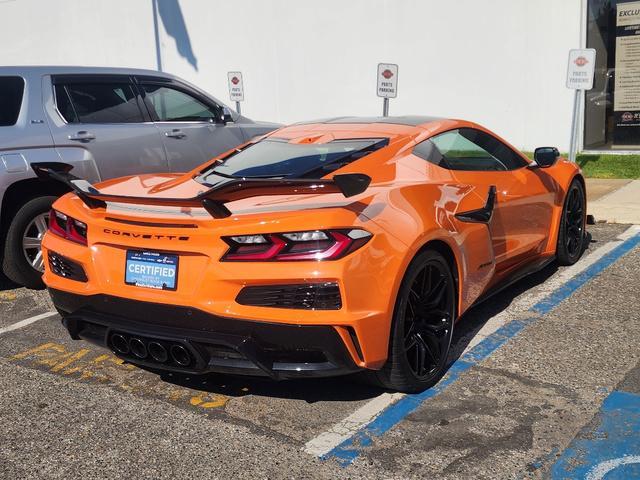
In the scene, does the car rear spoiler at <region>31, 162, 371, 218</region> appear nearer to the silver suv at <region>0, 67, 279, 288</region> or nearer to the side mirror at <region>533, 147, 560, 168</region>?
the side mirror at <region>533, 147, 560, 168</region>

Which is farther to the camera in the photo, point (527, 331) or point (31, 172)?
point (31, 172)

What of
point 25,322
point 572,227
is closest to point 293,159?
point 25,322

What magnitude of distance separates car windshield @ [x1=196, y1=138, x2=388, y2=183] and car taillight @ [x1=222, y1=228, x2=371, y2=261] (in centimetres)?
87

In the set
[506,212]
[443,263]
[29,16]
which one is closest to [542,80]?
[506,212]

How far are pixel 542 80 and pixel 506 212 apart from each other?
977cm

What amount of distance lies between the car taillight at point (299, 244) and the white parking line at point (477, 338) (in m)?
0.86

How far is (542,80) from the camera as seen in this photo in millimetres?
13664

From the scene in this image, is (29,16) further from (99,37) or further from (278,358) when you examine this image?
(278,358)

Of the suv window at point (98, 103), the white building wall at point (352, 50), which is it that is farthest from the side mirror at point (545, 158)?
the white building wall at point (352, 50)

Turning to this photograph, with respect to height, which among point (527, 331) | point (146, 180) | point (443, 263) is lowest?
point (527, 331)

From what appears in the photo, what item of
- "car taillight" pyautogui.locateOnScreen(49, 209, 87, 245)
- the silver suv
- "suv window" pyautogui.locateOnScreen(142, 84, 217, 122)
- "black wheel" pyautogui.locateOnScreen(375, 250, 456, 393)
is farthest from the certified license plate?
"suv window" pyautogui.locateOnScreen(142, 84, 217, 122)

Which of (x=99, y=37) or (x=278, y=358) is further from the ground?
(x=99, y=37)

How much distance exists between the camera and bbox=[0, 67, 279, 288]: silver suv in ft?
19.6

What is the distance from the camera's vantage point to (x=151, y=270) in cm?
348
